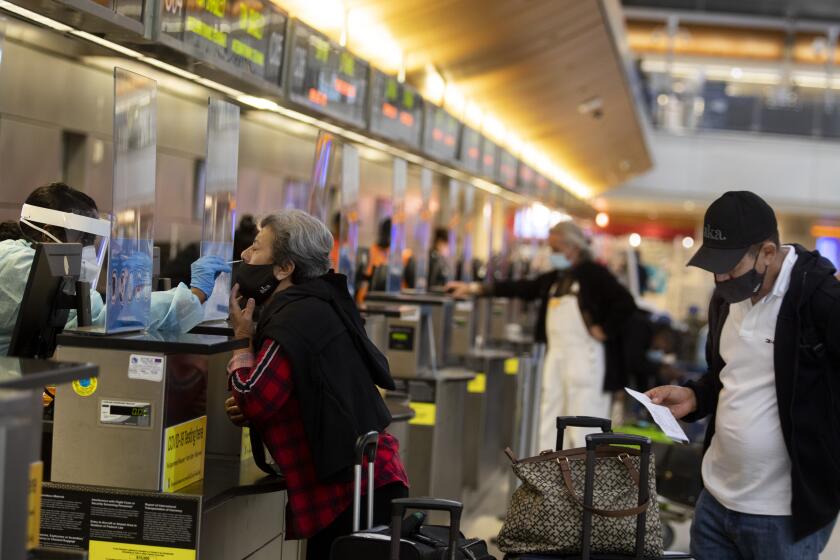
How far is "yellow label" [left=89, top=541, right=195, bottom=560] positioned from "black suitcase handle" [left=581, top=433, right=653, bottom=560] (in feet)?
3.44

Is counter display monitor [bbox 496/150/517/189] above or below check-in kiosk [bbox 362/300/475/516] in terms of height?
above

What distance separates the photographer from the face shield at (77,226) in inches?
128

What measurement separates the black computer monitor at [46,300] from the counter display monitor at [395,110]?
3619 millimetres

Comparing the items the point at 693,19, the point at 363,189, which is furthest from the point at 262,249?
the point at 693,19

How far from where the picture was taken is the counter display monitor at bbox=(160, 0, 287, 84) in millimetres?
3896

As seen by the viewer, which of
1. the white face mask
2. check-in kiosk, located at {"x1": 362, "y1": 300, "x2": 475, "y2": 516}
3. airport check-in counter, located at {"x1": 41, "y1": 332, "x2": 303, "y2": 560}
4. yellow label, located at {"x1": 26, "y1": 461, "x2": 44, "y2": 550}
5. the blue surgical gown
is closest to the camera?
yellow label, located at {"x1": 26, "y1": 461, "x2": 44, "y2": 550}

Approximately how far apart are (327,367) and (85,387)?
2.07 feet

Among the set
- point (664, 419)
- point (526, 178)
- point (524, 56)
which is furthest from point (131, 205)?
point (526, 178)

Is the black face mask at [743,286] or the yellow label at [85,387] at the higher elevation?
the black face mask at [743,286]

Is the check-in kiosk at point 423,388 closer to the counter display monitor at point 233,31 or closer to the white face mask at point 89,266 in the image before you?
the counter display monitor at point 233,31

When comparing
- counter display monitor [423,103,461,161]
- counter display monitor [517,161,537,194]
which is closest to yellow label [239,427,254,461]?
counter display monitor [423,103,461,161]

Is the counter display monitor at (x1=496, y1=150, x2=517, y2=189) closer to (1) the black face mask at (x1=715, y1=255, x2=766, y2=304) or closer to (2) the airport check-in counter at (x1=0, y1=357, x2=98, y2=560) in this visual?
(1) the black face mask at (x1=715, y1=255, x2=766, y2=304)

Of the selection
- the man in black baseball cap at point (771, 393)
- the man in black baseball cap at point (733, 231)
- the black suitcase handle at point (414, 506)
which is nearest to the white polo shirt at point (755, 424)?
the man in black baseball cap at point (771, 393)

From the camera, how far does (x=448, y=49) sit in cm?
774
